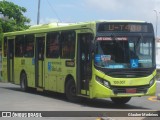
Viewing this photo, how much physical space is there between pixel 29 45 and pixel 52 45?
276 centimetres

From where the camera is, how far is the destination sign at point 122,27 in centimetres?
1698

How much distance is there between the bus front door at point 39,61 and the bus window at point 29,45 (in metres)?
0.56

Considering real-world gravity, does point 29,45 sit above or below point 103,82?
above

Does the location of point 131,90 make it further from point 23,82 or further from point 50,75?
point 23,82

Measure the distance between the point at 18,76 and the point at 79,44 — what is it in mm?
7226

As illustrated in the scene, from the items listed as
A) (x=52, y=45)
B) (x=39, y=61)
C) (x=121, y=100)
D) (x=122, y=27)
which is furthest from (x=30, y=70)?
(x=122, y=27)

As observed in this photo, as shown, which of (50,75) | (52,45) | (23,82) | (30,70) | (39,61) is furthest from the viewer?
(23,82)

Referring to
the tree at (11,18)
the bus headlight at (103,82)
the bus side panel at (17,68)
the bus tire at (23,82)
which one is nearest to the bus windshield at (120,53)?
the bus headlight at (103,82)

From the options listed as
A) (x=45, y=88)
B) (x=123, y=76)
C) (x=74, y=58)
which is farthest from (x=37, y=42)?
(x=123, y=76)

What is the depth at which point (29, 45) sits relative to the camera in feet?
75.3

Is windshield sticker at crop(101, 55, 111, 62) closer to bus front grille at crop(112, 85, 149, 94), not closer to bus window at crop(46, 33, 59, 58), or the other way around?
bus front grille at crop(112, 85, 149, 94)

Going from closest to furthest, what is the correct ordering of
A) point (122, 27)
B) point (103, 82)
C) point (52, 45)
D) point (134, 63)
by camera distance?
point (103, 82)
point (134, 63)
point (122, 27)
point (52, 45)

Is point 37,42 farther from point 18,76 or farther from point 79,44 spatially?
point 79,44

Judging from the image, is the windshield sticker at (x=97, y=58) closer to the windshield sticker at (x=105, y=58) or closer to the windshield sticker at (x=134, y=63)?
the windshield sticker at (x=105, y=58)
